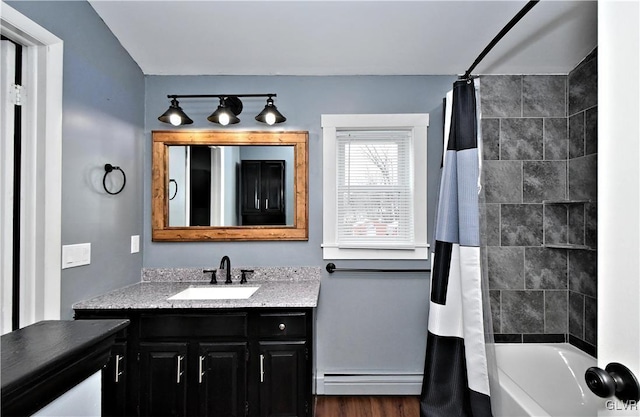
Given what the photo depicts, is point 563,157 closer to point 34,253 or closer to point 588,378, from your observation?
point 588,378

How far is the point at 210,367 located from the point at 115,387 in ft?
1.79

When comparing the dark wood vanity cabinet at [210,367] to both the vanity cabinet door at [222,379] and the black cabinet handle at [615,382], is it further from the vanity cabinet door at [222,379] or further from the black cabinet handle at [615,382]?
the black cabinet handle at [615,382]

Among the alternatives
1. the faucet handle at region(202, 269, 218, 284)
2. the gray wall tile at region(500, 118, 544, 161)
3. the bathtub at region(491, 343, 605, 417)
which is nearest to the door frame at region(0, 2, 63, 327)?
the faucet handle at region(202, 269, 218, 284)

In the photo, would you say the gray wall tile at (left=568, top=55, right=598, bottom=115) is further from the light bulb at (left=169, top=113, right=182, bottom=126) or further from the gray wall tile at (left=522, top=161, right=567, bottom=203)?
the light bulb at (left=169, top=113, right=182, bottom=126)

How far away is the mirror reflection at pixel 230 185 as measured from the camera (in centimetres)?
259

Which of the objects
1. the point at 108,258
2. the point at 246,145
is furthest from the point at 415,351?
the point at 108,258

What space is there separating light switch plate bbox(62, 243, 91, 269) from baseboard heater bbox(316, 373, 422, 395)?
1805 millimetres

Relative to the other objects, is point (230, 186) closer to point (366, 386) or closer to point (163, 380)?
point (163, 380)

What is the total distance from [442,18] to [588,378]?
2.05 m

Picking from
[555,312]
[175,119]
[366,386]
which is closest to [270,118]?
[175,119]

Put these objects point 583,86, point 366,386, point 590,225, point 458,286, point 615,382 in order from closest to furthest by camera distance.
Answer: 1. point 615,382
2. point 458,286
3. point 590,225
4. point 583,86
5. point 366,386

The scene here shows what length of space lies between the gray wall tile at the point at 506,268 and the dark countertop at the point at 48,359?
8.15 feet

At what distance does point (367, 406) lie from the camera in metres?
2.39

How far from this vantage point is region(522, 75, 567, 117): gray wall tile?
8.02ft
